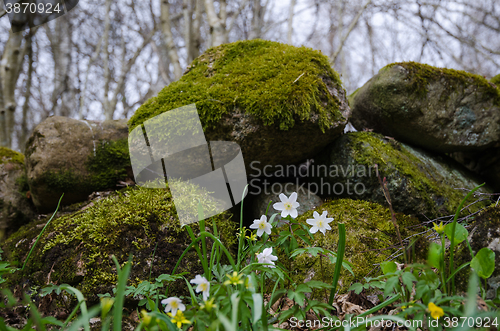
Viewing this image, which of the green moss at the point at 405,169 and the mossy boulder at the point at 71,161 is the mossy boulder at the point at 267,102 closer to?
the green moss at the point at 405,169

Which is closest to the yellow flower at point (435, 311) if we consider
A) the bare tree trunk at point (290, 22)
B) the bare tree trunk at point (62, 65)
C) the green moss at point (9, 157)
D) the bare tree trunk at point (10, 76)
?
the green moss at point (9, 157)

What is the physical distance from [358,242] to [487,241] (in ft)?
2.70

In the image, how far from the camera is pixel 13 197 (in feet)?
8.89

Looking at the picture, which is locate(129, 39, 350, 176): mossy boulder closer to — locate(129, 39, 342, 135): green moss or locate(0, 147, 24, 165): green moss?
locate(129, 39, 342, 135): green moss

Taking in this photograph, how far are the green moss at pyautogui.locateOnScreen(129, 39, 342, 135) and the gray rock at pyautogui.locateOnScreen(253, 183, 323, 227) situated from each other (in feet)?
2.24

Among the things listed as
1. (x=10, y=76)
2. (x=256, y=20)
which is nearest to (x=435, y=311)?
(x=10, y=76)

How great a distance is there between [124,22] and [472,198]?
9.92 m

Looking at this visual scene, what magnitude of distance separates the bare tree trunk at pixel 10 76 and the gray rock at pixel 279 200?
5.26m

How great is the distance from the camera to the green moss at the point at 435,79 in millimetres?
2674

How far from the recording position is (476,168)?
3.23 m

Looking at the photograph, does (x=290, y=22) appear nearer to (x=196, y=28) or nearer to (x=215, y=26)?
(x=196, y=28)

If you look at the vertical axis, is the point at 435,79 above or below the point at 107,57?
below

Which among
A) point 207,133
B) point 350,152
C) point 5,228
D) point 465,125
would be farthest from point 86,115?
point 465,125

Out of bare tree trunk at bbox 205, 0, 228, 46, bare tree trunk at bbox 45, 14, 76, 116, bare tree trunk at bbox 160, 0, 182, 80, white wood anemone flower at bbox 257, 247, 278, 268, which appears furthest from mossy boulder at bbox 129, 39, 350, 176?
bare tree trunk at bbox 45, 14, 76, 116
